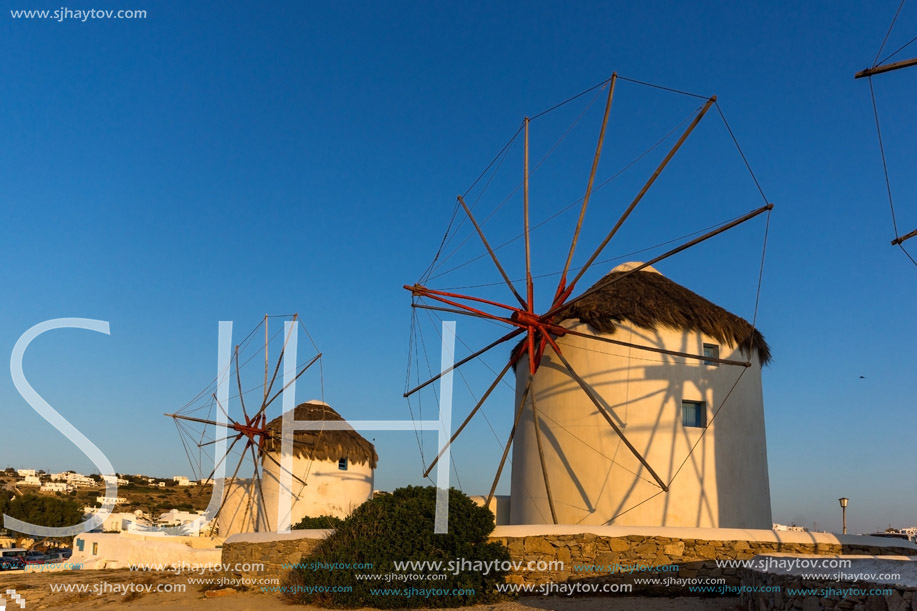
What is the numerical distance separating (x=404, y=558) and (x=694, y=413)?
7.37 meters

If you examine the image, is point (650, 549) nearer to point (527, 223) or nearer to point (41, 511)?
point (527, 223)

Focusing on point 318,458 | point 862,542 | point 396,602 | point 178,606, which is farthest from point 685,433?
point 318,458

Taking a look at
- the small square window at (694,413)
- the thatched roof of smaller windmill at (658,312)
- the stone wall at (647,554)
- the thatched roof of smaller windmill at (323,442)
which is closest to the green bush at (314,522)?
the thatched roof of smaller windmill at (323,442)

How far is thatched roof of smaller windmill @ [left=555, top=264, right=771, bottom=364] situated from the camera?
14.5 meters

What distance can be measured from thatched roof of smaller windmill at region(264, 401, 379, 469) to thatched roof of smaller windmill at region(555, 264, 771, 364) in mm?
15491

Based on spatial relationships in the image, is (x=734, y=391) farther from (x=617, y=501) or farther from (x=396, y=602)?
(x=396, y=602)

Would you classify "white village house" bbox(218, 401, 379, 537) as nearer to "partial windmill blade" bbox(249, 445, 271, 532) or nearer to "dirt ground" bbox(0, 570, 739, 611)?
"partial windmill blade" bbox(249, 445, 271, 532)

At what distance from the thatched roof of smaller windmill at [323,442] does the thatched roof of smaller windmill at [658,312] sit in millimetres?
15491

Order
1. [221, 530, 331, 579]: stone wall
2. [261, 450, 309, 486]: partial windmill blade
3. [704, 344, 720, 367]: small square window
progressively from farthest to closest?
[261, 450, 309, 486]: partial windmill blade, [704, 344, 720, 367]: small square window, [221, 530, 331, 579]: stone wall

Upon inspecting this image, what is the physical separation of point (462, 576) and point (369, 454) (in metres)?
19.9

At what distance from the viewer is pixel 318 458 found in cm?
2750

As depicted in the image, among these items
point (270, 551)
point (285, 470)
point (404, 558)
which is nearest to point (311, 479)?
point (285, 470)

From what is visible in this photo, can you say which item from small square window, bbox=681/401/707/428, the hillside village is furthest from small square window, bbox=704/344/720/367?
the hillside village

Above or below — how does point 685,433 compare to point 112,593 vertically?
above
